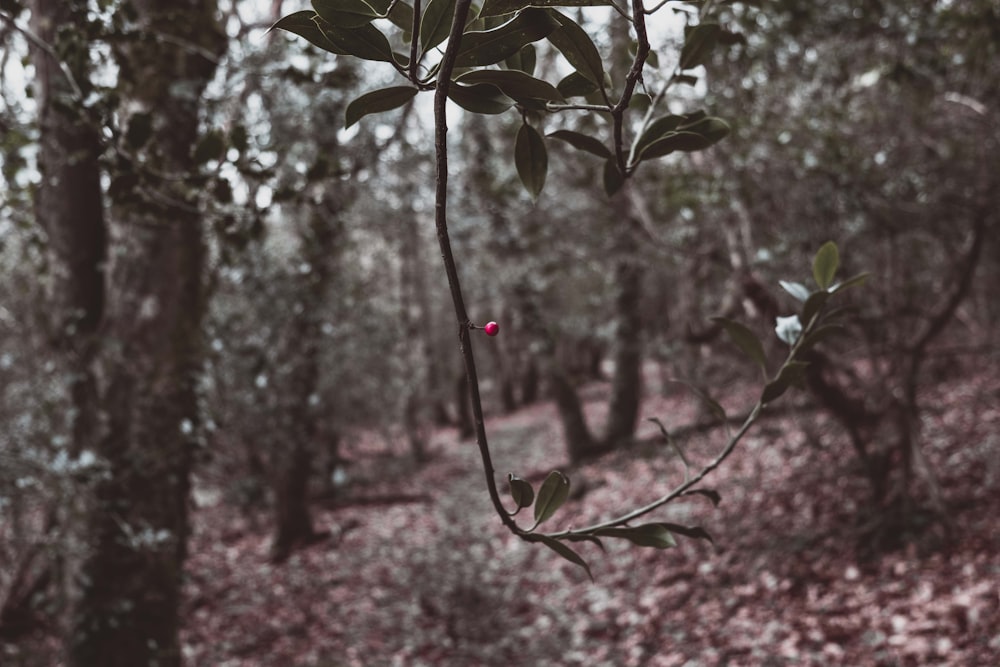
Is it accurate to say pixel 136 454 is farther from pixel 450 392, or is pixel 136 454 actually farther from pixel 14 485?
pixel 450 392

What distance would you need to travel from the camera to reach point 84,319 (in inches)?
141

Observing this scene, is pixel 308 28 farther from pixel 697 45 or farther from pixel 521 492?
→ pixel 697 45

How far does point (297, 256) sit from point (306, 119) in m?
1.76

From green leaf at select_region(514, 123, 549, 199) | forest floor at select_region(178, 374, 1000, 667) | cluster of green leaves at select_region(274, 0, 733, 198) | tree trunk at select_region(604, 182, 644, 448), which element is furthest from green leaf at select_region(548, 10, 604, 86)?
tree trunk at select_region(604, 182, 644, 448)

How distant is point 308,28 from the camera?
58cm

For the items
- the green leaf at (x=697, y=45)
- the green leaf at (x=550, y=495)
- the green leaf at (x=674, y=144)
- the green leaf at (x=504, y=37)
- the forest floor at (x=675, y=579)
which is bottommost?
the forest floor at (x=675, y=579)

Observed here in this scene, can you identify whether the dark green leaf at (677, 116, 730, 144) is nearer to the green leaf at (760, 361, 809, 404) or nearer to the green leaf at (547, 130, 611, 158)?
the green leaf at (547, 130, 611, 158)

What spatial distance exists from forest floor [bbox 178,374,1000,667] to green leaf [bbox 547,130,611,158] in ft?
5.08

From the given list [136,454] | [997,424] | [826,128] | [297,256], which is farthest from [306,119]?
[997,424]

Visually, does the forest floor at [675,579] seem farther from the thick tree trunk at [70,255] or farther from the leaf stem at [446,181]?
the leaf stem at [446,181]

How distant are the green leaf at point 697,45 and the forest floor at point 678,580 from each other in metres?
1.55

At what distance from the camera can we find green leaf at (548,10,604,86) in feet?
2.15

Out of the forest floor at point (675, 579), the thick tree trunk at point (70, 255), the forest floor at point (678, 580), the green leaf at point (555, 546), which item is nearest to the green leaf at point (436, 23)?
the green leaf at point (555, 546)

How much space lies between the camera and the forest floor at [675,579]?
139 inches
